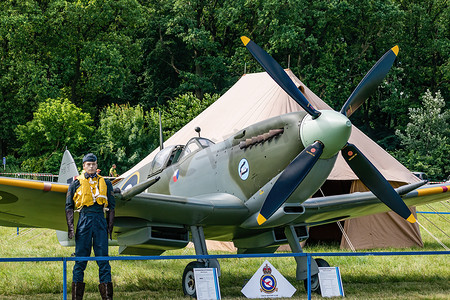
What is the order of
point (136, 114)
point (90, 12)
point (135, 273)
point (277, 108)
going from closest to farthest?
point (135, 273)
point (277, 108)
point (136, 114)
point (90, 12)

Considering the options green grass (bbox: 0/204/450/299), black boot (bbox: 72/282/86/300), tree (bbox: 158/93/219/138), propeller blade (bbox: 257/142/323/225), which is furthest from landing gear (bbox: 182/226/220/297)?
tree (bbox: 158/93/219/138)

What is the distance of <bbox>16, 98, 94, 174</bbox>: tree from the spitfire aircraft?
23289mm

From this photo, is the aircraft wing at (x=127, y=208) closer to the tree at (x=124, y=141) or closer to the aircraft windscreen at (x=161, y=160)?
the aircraft windscreen at (x=161, y=160)

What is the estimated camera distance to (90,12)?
34406 millimetres

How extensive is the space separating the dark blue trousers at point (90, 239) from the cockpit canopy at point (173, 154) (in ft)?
9.30

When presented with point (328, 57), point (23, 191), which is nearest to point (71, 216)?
point (23, 191)

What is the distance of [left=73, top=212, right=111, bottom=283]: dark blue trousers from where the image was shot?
5750 millimetres

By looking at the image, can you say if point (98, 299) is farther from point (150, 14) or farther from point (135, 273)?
point (150, 14)

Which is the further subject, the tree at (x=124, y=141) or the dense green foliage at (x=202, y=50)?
the dense green foliage at (x=202, y=50)

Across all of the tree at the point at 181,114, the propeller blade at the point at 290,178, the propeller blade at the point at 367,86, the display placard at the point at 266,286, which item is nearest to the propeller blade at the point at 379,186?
the propeller blade at the point at 367,86

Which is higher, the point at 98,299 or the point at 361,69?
the point at 361,69

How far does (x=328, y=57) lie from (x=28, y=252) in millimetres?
27208

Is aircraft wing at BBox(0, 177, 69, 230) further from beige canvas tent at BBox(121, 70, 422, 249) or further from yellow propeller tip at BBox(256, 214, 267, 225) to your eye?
beige canvas tent at BBox(121, 70, 422, 249)

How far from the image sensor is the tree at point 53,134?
1206 inches
